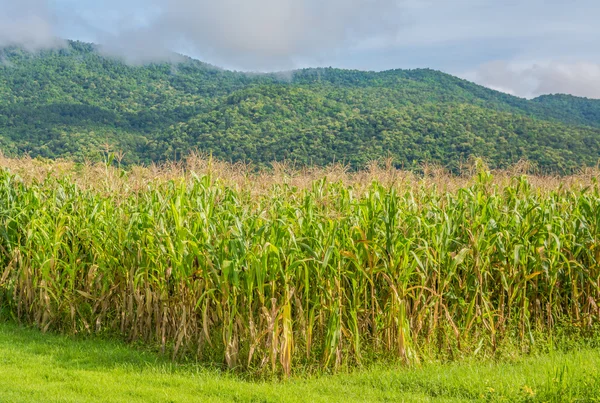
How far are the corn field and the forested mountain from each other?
58.1 ft

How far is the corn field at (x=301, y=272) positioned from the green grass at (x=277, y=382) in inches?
12.0

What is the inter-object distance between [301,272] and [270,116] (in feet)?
187

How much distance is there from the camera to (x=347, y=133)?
50.4 metres

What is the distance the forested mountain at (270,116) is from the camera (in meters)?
44.8

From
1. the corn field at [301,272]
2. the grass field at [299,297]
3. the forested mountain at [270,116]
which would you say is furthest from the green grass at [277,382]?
the forested mountain at [270,116]

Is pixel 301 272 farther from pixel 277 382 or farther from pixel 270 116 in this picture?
pixel 270 116

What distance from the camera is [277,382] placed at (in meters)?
5.40

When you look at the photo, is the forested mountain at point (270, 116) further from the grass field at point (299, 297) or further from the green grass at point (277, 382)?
the green grass at point (277, 382)

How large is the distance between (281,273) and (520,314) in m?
2.91

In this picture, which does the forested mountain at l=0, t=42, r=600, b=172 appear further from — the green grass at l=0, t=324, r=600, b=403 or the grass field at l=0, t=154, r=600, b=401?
the green grass at l=0, t=324, r=600, b=403

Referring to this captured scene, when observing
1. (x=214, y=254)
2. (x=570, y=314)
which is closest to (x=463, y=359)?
(x=570, y=314)

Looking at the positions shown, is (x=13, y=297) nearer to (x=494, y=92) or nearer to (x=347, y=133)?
(x=347, y=133)

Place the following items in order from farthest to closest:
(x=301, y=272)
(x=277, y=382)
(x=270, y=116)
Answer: (x=270, y=116), (x=301, y=272), (x=277, y=382)

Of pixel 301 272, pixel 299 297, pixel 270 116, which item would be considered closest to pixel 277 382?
pixel 299 297
